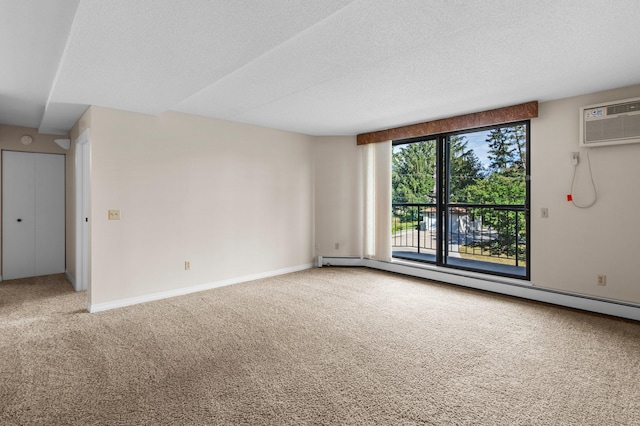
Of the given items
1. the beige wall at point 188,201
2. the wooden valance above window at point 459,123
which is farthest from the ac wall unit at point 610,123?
the beige wall at point 188,201

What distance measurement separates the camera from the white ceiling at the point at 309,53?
6.31 feet

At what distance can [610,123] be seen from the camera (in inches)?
132

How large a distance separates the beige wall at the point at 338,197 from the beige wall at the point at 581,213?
2.72 m

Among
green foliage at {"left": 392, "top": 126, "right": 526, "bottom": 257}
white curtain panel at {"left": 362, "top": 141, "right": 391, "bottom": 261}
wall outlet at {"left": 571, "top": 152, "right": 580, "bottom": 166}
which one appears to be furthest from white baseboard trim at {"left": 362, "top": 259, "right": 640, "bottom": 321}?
wall outlet at {"left": 571, "top": 152, "right": 580, "bottom": 166}

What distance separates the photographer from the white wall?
10.9ft

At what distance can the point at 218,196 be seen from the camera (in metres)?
4.61

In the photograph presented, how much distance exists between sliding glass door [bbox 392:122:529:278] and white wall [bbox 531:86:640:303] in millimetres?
203

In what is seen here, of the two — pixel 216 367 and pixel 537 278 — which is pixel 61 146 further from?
pixel 537 278

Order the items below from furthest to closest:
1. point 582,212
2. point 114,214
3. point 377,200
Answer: point 377,200
point 114,214
point 582,212

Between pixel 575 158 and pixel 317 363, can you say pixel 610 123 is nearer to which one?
pixel 575 158

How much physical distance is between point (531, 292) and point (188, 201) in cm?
442

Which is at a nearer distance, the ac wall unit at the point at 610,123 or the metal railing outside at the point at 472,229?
the ac wall unit at the point at 610,123

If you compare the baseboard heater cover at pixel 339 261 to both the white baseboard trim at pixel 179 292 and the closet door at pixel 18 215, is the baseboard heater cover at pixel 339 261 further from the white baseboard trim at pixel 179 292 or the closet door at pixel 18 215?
the closet door at pixel 18 215

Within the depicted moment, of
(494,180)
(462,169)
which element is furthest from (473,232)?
(462,169)
